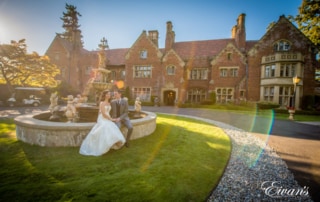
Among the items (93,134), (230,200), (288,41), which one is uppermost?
(288,41)

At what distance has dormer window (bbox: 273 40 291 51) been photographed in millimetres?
20297

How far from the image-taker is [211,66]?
24.0m

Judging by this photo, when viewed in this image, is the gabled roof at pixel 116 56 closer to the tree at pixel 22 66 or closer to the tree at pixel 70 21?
the tree at pixel 22 66

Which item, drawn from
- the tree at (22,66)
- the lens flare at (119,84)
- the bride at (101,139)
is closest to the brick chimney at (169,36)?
the lens flare at (119,84)

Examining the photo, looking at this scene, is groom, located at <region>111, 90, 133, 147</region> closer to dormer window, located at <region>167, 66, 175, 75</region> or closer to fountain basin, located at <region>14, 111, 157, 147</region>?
fountain basin, located at <region>14, 111, 157, 147</region>

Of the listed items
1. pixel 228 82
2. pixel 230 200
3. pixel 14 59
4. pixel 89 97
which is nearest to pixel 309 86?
pixel 228 82

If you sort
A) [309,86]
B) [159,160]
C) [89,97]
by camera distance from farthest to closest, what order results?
1. [89,97]
2. [309,86]
3. [159,160]

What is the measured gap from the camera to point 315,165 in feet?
14.6

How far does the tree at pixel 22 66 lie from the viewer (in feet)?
65.3

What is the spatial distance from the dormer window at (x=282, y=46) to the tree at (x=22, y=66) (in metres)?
34.7

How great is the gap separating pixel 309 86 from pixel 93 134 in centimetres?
2745

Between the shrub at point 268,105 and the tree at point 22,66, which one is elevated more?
the tree at point 22,66

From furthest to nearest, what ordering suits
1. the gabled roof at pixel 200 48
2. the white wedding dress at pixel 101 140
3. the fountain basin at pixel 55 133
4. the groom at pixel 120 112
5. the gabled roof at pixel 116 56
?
the gabled roof at pixel 116 56 → the gabled roof at pixel 200 48 → the groom at pixel 120 112 → the fountain basin at pixel 55 133 → the white wedding dress at pixel 101 140

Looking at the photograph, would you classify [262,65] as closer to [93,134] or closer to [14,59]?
[93,134]
